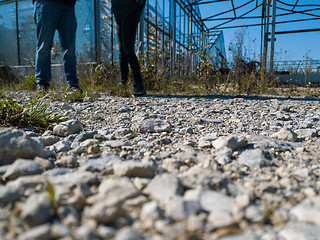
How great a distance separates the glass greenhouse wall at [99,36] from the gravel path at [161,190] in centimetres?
307

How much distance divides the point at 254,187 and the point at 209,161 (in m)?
0.20

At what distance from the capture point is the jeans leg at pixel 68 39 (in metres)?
3.10

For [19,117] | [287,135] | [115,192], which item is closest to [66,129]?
[19,117]

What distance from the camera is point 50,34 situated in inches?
115

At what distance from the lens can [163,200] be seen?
2.02ft

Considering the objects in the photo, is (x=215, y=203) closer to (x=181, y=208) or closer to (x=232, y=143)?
(x=181, y=208)

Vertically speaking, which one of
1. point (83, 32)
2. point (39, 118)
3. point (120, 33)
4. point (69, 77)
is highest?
point (83, 32)

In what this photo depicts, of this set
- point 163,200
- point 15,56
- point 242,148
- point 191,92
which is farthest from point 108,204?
point 15,56

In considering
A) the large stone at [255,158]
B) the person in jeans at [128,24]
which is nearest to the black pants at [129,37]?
the person in jeans at [128,24]

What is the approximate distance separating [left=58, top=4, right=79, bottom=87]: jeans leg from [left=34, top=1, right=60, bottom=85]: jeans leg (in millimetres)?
145

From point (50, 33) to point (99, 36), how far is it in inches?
126

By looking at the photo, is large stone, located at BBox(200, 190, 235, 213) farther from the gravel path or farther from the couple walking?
the couple walking

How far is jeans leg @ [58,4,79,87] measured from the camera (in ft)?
10.2

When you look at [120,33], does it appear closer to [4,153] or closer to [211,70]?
[211,70]
